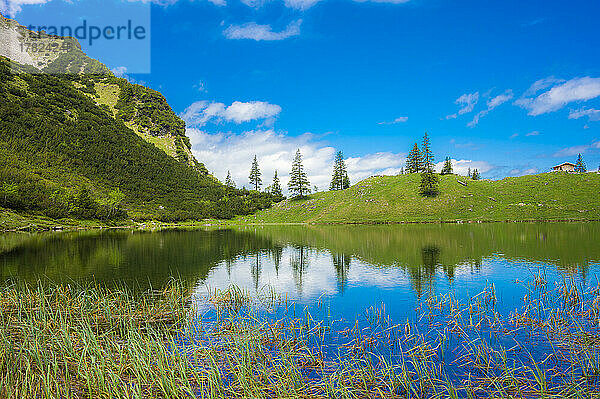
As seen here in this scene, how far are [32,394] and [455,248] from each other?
141ft

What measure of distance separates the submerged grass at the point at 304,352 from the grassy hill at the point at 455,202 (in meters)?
86.9

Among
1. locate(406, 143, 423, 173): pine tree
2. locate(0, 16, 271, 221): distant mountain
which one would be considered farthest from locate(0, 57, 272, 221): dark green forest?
locate(406, 143, 423, 173): pine tree

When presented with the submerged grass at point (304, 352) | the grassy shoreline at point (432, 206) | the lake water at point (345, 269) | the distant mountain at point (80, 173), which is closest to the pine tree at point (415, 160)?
the grassy shoreline at point (432, 206)

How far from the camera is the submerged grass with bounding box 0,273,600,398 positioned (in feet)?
30.2

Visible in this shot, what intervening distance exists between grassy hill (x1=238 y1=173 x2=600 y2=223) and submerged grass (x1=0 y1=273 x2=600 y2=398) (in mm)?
86919

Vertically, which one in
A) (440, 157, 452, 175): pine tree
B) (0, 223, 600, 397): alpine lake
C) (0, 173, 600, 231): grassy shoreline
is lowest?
(0, 223, 600, 397): alpine lake

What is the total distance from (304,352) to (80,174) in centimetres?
16515

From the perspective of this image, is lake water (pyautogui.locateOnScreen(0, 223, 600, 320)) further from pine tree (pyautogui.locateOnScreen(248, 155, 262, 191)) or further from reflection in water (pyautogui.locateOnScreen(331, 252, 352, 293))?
pine tree (pyautogui.locateOnScreen(248, 155, 262, 191))

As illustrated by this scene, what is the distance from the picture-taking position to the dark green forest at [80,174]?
106 metres

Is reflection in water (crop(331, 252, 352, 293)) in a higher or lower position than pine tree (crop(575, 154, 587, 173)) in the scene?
lower

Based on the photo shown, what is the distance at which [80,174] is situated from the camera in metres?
146

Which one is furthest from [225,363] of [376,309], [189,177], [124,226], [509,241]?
[189,177]

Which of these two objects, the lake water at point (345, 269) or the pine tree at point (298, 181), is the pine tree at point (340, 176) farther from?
the lake water at point (345, 269)

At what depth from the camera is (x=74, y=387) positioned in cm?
982
